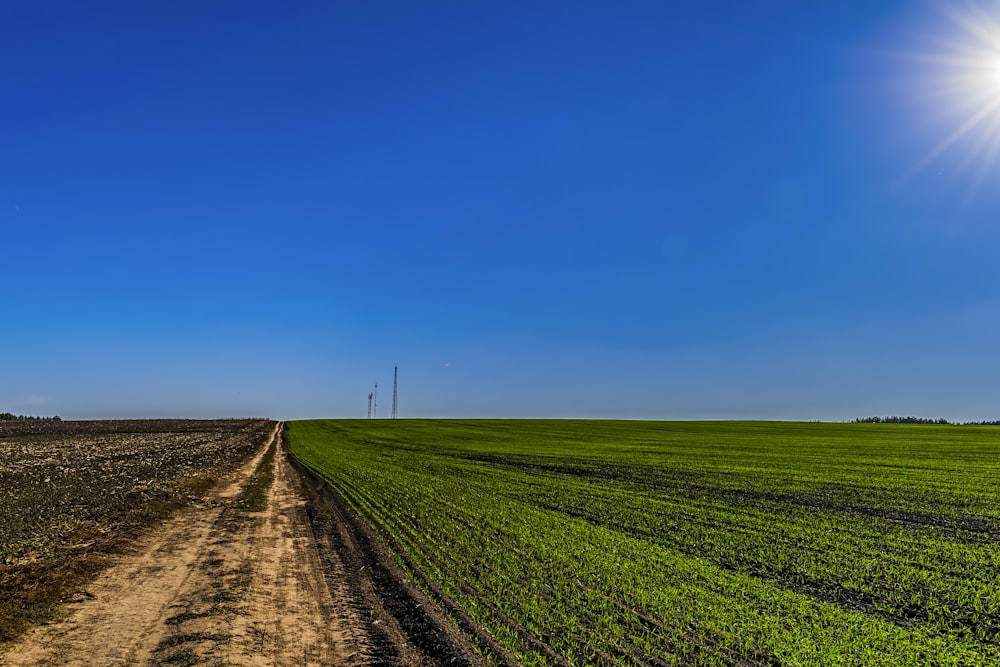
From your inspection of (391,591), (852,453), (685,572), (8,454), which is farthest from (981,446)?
(8,454)

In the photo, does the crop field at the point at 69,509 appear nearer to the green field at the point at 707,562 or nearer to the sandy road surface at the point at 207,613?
the sandy road surface at the point at 207,613

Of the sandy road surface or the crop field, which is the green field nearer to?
the sandy road surface

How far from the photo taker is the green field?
26.3 ft

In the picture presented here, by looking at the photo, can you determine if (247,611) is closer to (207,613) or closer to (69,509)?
(207,613)

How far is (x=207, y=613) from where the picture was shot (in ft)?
27.8

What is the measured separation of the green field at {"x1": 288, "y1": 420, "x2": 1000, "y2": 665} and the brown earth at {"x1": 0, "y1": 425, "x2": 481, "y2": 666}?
95 centimetres

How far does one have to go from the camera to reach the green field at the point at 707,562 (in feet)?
26.3

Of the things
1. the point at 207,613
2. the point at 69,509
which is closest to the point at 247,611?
the point at 207,613

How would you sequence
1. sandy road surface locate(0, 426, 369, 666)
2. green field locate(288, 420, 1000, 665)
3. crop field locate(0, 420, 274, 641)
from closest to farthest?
sandy road surface locate(0, 426, 369, 666) < green field locate(288, 420, 1000, 665) < crop field locate(0, 420, 274, 641)

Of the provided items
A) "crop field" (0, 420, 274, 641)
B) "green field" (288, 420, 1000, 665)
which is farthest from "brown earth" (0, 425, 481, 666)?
"green field" (288, 420, 1000, 665)

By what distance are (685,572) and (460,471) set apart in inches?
787

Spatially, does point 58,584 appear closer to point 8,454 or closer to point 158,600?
point 158,600

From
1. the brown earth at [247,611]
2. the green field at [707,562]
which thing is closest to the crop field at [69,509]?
the brown earth at [247,611]

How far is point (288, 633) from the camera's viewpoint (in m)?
7.88
